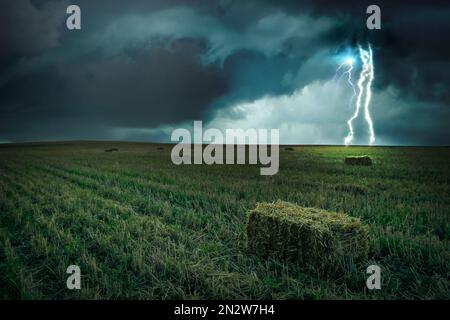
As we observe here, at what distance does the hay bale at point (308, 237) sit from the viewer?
5.41 metres

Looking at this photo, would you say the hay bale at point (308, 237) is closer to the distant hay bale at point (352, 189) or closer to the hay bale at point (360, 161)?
the distant hay bale at point (352, 189)

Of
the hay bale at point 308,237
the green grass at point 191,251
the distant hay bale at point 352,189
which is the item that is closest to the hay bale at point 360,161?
the distant hay bale at point 352,189

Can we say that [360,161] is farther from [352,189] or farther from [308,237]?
[308,237]

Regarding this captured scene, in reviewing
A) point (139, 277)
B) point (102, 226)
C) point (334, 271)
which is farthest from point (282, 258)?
point (102, 226)

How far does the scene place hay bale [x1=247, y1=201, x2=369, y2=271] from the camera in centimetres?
541

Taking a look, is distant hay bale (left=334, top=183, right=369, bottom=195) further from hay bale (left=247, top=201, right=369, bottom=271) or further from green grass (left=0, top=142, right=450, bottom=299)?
hay bale (left=247, top=201, right=369, bottom=271)

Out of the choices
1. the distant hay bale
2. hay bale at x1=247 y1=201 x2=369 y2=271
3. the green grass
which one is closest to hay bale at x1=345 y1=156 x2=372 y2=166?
the distant hay bale

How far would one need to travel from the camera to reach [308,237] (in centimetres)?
553

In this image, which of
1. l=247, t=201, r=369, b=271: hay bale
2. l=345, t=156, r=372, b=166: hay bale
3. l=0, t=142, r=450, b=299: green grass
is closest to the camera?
l=0, t=142, r=450, b=299: green grass

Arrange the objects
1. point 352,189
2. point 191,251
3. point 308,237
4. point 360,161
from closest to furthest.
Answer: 1. point 308,237
2. point 191,251
3. point 352,189
4. point 360,161

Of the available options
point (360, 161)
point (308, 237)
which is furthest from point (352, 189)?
point (360, 161)

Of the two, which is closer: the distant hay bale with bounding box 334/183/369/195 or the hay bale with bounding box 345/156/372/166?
the distant hay bale with bounding box 334/183/369/195
